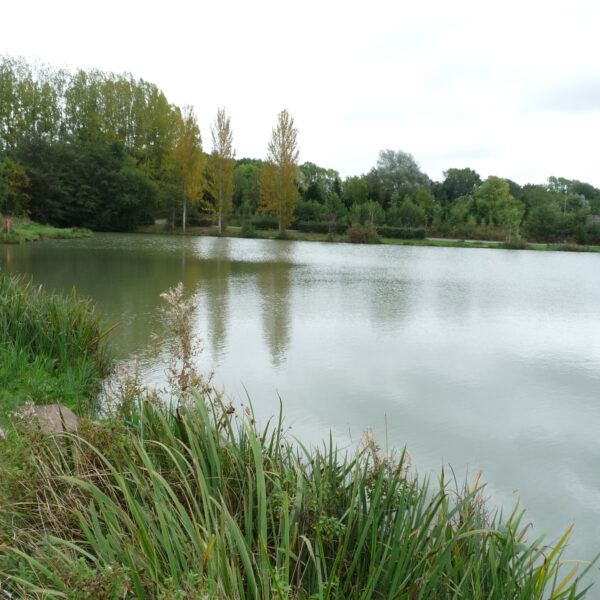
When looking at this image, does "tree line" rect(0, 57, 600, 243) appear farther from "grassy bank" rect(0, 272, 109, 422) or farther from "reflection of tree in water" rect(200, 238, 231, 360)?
"grassy bank" rect(0, 272, 109, 422)

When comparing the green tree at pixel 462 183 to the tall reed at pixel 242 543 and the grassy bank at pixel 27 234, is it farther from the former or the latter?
the tall reed at pixel 242 543

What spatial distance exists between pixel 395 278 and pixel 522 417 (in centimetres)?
914

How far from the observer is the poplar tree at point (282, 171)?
3284 centimetres

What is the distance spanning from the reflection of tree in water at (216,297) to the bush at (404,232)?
19.0 m

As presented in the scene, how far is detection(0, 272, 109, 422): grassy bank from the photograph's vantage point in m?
3.59

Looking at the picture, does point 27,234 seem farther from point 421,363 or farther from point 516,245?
point 516,245

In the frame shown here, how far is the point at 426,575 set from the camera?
5.17ft

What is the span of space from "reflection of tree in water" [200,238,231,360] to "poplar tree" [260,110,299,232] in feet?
60.4

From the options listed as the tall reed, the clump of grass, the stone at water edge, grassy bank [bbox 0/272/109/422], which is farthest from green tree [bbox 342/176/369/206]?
the tall reed

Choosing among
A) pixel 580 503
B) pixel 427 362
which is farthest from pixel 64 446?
pixel 427 362

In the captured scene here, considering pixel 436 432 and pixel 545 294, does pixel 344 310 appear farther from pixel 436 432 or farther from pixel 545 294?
pixel 545 294

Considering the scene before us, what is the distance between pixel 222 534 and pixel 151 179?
3781cm

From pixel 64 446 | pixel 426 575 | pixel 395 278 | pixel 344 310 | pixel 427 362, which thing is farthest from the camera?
pixel 395 278

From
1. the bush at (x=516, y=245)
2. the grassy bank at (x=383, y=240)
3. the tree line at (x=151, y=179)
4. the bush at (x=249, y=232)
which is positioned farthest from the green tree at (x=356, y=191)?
the bush at (x=516, y=245)
